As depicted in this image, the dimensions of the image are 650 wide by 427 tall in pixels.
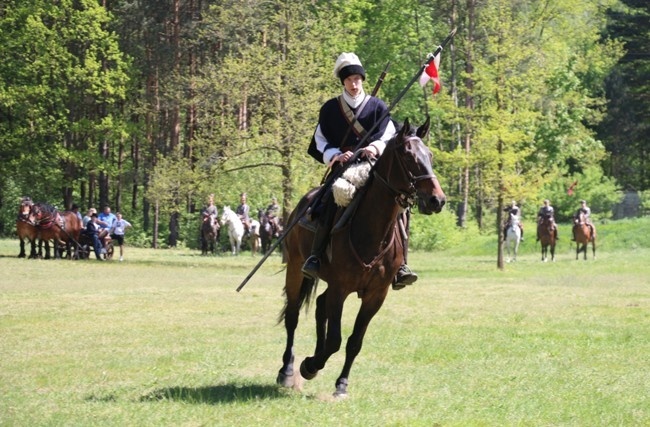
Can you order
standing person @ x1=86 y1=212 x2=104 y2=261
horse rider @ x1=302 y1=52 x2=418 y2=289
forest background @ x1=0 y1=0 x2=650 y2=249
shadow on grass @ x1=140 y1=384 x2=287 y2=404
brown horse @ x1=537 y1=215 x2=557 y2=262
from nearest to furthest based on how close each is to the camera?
shadow on grass @ x1=140 y1=384 x2=287 y2=404, horse rider @ x1=302 y1=52 x2=418 y2=289, forest background @ x1=0 y1=0 x2=650 y2=249, standing person @ x1=86 y1=212 x2=104 y2=261, brown horse @ x1=537 y1=215 x2=557 y2=262

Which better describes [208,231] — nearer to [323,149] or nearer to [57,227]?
[57,227]

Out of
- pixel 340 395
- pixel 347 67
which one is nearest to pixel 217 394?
pixel 340 395

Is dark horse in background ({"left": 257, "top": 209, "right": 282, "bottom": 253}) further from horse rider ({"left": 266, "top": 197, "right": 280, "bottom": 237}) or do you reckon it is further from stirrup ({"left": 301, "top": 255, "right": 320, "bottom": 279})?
stirrup ({"left": 301, "top": 255, "right": 320, "bottom": 279})

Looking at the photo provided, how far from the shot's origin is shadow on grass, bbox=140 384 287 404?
1084 centimetres

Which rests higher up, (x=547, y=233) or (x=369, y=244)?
(x=547, y=233)

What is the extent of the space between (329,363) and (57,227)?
29093mm

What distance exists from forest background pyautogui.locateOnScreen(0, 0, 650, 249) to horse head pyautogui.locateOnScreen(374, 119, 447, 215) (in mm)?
26827

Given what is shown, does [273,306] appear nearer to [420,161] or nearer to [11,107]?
[420,161]

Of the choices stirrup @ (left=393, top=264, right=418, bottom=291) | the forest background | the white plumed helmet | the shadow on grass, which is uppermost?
the forest background

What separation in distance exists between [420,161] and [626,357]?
5.19m

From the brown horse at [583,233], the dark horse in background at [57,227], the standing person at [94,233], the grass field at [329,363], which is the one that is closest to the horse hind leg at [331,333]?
the grass field at [329,363]

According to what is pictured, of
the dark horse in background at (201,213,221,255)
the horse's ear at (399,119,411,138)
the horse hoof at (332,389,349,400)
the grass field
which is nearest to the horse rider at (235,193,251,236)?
the dark horse in background at (201,213,221,255)

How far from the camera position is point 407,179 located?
10.5m

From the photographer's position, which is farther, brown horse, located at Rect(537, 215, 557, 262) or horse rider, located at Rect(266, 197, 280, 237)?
horse rider, located at Rect(266, 197, 280, 237)
